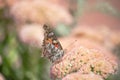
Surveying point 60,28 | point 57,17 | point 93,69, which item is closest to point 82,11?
point 60,28

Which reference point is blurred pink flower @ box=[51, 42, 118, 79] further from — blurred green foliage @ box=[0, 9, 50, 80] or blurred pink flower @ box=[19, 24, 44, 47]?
blurred pink flower @ box=[19, 24, 44, 47]

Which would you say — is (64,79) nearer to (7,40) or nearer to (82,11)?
(7,40)

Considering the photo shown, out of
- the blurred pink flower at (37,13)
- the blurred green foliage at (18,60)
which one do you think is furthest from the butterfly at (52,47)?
the blurred pink flower at (37,13)

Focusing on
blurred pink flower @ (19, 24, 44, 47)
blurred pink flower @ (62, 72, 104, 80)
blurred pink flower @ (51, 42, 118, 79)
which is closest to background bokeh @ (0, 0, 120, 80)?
blurred pink flower @ (19, 24, 44, 47)

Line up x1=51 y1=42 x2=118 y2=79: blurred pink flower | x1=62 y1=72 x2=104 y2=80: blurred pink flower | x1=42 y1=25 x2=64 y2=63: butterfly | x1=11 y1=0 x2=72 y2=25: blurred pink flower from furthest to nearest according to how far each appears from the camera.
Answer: x1=11 y1=0 x2=72 y2=25: blurred pink flower → x1=42 y1=25 x2=64 y2=63: butterfly → x1=51 y1=42 x2=118 y2=79: blurred pink flower → x1=62 y1=72 x2=104 y2=80: blurred pink flower

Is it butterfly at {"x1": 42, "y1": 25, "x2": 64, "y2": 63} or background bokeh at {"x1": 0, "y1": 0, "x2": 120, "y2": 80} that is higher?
background bokeh at {"x1": 0, "y1": 0, "x2": 120, "y2": 80}

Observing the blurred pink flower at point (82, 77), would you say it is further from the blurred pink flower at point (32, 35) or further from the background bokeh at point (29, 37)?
the blurred pink flower at point (32, 35)

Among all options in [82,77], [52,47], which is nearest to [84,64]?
[82,77]
